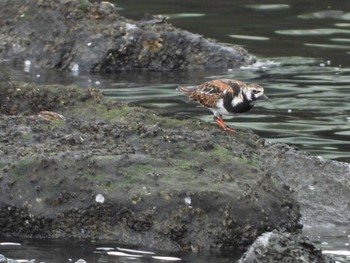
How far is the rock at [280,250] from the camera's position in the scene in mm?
7566

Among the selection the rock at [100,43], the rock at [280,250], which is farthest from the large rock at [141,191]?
the rock at [100,43]

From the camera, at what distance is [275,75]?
53.6ft

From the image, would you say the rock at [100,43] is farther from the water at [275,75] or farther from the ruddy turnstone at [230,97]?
the ruddy turnstone at [230,97]

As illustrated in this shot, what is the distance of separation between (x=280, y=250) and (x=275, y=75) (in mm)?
Answer: 8899

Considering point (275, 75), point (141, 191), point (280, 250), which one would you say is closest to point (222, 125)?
point (141, 191)

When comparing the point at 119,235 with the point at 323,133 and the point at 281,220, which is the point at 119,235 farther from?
the point at 323,133

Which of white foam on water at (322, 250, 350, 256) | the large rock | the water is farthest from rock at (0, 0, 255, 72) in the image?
white foam on water at (322, 250, 350, 256)

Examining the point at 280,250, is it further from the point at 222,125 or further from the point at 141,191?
the point at 222,125

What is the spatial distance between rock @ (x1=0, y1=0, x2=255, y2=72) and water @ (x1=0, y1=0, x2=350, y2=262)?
26cm

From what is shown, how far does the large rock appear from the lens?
28.2 feet

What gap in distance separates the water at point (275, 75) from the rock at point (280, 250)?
2.68ft

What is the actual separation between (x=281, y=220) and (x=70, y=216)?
1476 millimetres

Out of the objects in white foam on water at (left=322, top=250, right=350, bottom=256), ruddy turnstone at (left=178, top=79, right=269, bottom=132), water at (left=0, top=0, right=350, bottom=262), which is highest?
ruddy turnstone at (left=178, top=79, right=269, bottom=132)

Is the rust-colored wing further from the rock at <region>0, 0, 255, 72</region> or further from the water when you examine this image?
the rock at <region>0, 0, 255, 72</region>
